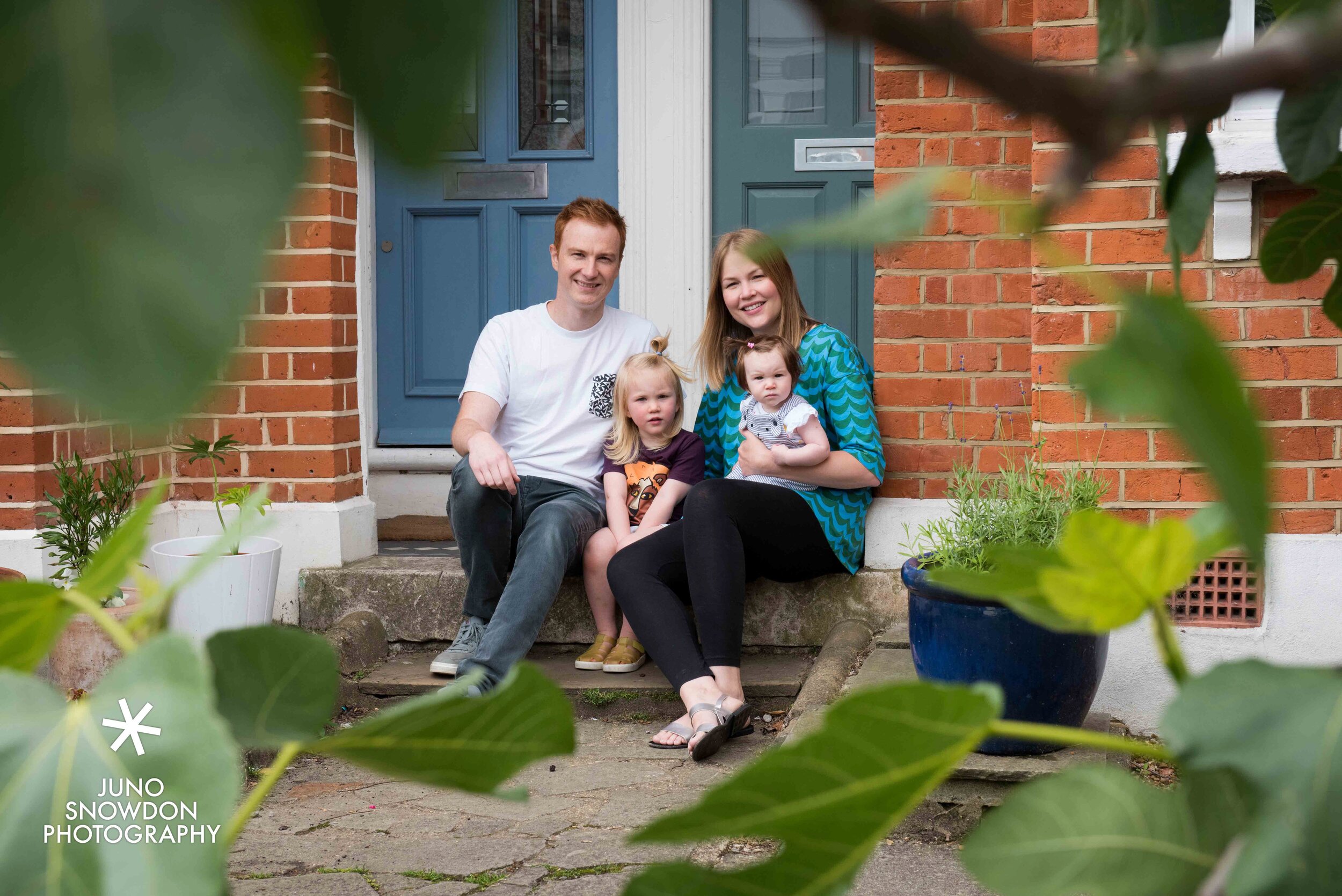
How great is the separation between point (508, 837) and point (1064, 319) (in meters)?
1.94

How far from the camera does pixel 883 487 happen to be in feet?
11.3

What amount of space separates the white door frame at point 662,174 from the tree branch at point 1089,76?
3.93m

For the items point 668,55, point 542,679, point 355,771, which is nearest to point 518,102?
point 668,55

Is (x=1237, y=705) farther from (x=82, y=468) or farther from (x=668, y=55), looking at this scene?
(x=668, y=55)

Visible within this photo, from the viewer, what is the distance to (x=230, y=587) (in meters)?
3.17

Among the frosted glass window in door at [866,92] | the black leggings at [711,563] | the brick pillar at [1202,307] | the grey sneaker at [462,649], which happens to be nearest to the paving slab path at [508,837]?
the black leggings at [711,563]

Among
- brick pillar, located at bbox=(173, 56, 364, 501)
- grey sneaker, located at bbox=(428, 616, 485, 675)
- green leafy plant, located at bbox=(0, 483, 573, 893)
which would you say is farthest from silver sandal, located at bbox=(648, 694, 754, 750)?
green leafy plant, located at bbox=(0, 483, 573, 893)

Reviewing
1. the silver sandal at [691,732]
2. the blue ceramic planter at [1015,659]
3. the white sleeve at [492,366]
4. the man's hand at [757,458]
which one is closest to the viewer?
the blue ceramic planter at [1015,659]

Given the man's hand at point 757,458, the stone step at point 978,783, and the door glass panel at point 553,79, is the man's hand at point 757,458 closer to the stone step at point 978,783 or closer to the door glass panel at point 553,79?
the stone step at point 978,783

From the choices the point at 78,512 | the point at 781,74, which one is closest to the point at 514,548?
the point at 78,512

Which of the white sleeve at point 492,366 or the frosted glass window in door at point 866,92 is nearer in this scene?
the white sleeve at point 492,366

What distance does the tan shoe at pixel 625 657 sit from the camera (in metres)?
3.53

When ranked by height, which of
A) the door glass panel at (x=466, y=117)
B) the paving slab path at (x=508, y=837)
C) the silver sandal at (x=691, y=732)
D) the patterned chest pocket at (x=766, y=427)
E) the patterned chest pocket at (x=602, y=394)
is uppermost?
the door glass panel at (x=466, y=117)

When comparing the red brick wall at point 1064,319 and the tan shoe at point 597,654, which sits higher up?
the red brick wall at point 1064,319
